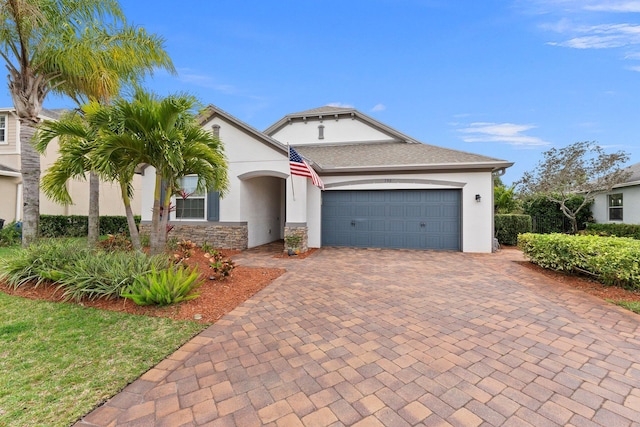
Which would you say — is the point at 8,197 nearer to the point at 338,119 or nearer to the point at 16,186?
the point at 16,186

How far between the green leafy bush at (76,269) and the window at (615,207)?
1979 centimetres

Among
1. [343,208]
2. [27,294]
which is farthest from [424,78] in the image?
[27,294]

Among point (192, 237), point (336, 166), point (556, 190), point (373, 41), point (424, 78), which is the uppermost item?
point (373, 41)

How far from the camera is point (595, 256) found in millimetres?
5738

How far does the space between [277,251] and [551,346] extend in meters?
8.10

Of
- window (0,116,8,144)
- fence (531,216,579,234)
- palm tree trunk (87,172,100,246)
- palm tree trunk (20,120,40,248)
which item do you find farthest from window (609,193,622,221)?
window (0,116,8,144)

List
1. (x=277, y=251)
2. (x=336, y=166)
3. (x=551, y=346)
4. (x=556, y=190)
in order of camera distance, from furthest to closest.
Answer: (x=556, y=190) → (x=336, y=166) → (x=277, y=251) → (x=551, y=346)

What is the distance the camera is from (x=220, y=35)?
11945 mm

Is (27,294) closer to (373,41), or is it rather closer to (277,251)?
(277,251)

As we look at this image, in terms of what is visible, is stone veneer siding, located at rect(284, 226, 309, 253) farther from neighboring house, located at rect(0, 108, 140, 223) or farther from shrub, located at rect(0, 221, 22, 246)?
shrub, located at rect(0, 221, 22, 246)

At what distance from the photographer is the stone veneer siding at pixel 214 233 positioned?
10.2m

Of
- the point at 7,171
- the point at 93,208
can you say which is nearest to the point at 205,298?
the point at 93,208

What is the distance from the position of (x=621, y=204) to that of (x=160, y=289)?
1977 centimetres

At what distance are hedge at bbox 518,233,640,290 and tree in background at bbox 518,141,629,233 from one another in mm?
7743
